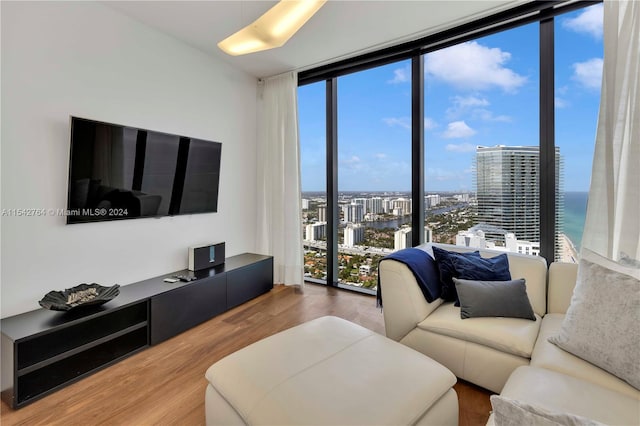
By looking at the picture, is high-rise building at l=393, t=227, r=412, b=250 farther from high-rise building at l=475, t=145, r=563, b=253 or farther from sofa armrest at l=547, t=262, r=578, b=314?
sofa armrest at l=547, t=262, r=578, b=314

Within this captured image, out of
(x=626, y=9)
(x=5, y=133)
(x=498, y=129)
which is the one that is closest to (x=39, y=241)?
(x=5, y=133)

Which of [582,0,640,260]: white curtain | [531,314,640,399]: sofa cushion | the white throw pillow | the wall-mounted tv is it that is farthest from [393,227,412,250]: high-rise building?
the white throw pillow

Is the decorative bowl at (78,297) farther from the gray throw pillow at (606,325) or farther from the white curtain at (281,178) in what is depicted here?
the gray throw pillow at (606,325)

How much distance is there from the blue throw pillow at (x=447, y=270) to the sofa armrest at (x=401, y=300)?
82 mm

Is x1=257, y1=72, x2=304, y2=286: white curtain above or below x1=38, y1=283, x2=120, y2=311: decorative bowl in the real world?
above

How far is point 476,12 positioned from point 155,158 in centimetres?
309

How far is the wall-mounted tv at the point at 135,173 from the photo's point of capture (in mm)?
2176

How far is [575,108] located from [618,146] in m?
0.72

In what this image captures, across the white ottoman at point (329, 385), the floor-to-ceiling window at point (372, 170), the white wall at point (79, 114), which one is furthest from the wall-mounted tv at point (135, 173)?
the white ottoman at point (329, 385)

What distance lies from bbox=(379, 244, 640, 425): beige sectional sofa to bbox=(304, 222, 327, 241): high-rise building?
5.72ft

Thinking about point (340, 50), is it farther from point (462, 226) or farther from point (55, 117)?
point (55, 117)

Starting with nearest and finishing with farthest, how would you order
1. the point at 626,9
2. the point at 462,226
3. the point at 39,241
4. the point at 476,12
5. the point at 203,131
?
the point at 626,9
the point at 39,241
the point at 476,12
the point at 462,226
the point at 203,131

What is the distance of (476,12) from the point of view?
249cm

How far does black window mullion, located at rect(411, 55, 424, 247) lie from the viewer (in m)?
3.05
